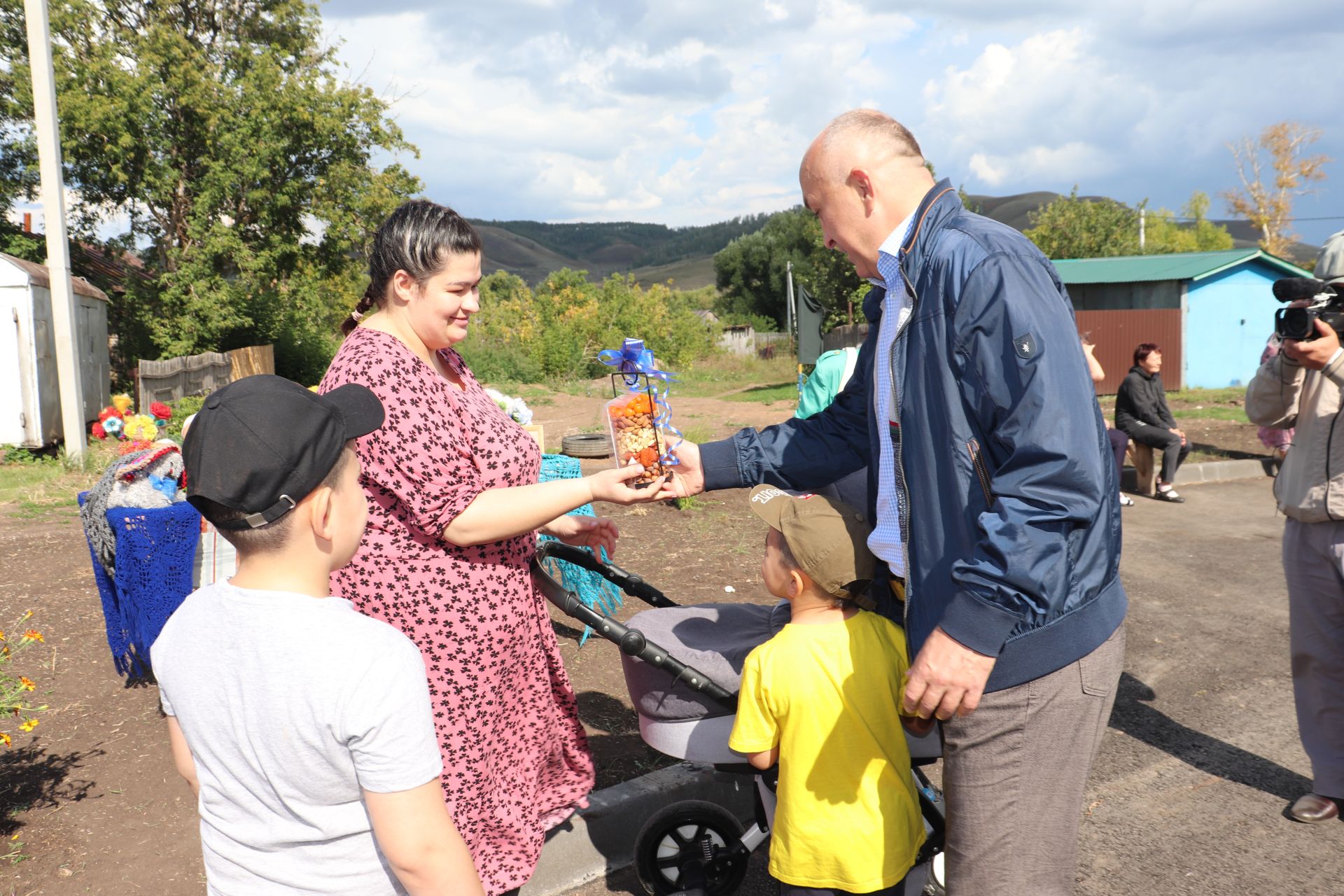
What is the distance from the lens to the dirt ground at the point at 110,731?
11.5 ft

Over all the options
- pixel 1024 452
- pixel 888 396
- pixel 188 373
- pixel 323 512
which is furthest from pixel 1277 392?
pixel 188 373

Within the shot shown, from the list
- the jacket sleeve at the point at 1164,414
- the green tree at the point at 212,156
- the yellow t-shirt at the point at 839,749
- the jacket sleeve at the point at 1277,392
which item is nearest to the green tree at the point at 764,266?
the green tree at the point at 212,156

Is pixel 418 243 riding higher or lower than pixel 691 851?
higher

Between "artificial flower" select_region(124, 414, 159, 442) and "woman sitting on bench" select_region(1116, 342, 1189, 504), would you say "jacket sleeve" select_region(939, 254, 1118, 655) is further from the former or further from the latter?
"woman sitting on bench" select_region(1116, 342, 1189, 504)

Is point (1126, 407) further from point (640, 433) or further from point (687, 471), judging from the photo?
point (640, 433)

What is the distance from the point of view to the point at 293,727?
1524 millimetres

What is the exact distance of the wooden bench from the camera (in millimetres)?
11266

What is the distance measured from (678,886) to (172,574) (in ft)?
9.87

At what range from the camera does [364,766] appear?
1508mm

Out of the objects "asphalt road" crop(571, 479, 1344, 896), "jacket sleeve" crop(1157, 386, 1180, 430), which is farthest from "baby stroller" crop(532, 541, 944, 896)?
"jacket sleeve" crop(1157, 386, 1180, 430)

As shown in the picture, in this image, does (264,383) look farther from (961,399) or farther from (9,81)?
(9,81)

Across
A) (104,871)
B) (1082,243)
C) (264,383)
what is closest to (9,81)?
(104,871)

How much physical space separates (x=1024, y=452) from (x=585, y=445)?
10.1m

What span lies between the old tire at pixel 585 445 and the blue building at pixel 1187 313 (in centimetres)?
1841
